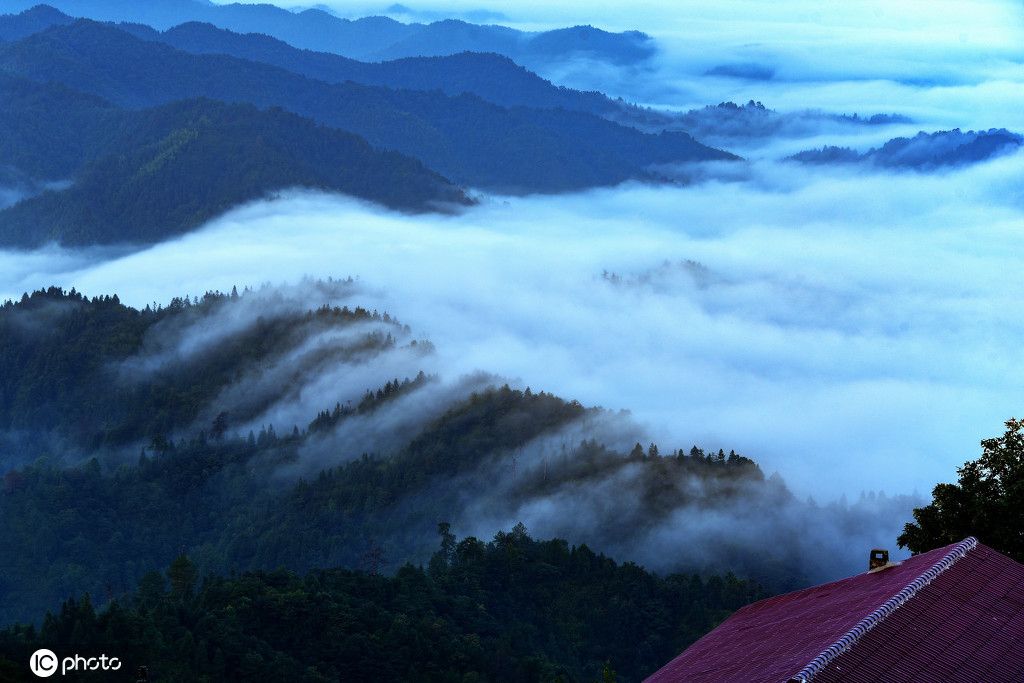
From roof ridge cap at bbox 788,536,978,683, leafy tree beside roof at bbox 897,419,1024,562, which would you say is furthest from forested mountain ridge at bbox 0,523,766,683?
roof ridge cap at bbox 788,536,978,683

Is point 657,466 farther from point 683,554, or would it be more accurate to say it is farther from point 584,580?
point 584,580

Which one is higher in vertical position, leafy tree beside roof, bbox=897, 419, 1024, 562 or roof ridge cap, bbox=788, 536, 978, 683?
leafy tree beside roof, bbox=897, 419, 1024, 562

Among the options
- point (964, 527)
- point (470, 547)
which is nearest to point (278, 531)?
point (470, 547)

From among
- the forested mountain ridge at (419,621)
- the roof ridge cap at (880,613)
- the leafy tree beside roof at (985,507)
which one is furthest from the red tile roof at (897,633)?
the forested mountain ridge at (419,621)

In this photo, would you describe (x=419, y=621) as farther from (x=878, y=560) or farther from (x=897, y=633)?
(x=897, y=633)

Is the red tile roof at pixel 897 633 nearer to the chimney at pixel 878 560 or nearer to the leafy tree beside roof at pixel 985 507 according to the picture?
the chimney at pixel 878 560

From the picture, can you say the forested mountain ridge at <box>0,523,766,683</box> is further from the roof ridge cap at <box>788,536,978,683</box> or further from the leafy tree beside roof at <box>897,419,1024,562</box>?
the roof ridge cap at <box>788,536,978,683</box>
